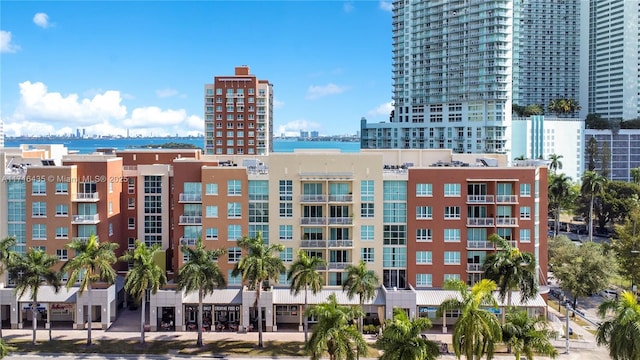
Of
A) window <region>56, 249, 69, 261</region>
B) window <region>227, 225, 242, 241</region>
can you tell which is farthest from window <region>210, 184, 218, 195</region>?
window <region>56, 249, 69, 261</region>

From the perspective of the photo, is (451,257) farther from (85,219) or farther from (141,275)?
(85,219)

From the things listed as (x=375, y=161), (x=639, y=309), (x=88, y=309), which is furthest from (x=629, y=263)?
(x=88, y=309)

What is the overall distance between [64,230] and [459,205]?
49743mm

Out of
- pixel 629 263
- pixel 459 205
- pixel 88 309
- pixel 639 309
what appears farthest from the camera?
pixel 629 263

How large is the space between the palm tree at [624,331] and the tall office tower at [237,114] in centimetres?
15254

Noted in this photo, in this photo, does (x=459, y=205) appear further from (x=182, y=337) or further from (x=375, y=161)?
(x=182, y=337)

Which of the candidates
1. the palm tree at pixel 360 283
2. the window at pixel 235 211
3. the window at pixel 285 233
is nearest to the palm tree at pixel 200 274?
the window at pixel 235 211

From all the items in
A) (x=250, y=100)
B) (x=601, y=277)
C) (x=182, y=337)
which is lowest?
(x=182, y=337)

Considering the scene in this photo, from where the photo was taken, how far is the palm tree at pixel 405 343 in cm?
4325

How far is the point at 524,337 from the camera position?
162 ft

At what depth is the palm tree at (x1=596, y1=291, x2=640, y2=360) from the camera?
4531 centimetres

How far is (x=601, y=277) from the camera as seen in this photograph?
264ft

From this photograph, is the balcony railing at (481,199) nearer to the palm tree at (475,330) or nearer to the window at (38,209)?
the palm tree at (475,330)

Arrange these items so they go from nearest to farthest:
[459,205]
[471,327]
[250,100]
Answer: [471,327]
[459,205]
[250,100]
